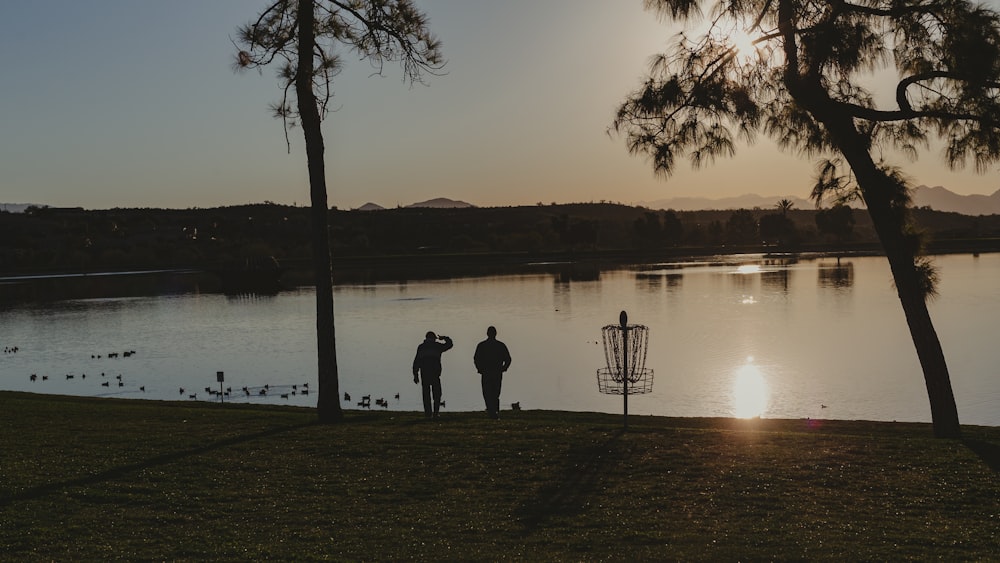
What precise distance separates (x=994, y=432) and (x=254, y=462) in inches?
556

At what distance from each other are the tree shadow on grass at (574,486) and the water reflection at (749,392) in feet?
42.5

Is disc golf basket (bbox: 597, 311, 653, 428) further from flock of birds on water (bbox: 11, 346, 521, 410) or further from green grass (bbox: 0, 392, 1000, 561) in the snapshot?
flock of birds on water (bbox: 11, 346, 521, 410)

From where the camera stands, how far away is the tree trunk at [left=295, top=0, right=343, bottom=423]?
1877cm

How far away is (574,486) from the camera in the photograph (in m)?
12.5

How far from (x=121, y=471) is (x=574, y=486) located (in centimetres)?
651

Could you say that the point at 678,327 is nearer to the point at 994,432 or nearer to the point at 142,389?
the point at 142,389

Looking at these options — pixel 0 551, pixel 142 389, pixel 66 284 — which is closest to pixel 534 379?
pixel 142 389

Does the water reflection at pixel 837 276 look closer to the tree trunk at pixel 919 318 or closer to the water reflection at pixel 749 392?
the water reflection at pixel 749 392

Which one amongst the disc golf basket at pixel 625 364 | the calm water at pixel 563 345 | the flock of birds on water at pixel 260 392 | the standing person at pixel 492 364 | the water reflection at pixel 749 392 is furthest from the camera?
the calm water at pixel 563 345

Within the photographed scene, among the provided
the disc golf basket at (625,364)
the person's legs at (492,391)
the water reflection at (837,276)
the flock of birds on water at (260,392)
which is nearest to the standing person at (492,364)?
the person's legs at (492,391)

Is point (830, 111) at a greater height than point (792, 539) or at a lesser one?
greater

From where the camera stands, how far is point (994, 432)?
18.2 m

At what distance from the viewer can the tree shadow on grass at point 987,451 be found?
13617 millimetres

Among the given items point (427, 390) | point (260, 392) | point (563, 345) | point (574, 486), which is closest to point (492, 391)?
point (427, 390)
